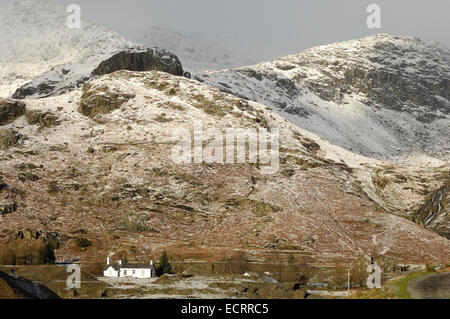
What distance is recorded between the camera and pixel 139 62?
492ft

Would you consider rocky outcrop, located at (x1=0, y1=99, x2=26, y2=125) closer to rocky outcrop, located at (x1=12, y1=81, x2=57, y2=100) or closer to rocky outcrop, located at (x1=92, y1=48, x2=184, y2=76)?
rocky outcrop, located at (x1=12, y1=81, x2=57, y2=100)

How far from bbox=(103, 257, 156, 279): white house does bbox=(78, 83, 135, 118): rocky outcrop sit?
57.7 metres

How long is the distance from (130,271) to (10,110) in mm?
61392

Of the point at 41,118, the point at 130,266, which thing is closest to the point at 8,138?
the point at 41,118

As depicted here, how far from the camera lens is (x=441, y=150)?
198 m

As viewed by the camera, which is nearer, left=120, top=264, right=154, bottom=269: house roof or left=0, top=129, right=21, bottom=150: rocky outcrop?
left=120, top=264, right=154, bottom=269: house roof

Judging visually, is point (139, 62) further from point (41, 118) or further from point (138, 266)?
point (138, 266)

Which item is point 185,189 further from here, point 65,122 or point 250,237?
point 65,122

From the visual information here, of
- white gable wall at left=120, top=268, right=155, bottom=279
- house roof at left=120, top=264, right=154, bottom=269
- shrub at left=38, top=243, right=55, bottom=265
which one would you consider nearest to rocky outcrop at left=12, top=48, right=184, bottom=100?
shrub at left=38, top=243, right=55, bottom=265

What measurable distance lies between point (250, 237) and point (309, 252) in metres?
8.50

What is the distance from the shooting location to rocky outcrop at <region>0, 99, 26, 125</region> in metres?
111

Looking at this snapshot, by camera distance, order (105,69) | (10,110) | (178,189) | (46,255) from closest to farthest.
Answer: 1. (46,255)
2. (178,189)
3. (10,110)
4. (105,69)

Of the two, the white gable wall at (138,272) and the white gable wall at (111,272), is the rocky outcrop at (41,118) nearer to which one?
the white gable wall at (111,272)

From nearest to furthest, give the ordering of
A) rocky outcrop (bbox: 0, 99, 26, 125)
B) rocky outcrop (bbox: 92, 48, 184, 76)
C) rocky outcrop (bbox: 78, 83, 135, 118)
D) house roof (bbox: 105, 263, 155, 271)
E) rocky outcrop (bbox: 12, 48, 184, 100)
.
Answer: house roof (bbox: 105, 263, 155, 271), rocky outcrop (bbox: 0, 99, 26, 125), rocky outcrop (bbox: 78, 83, 135, 118), rocky outcrop (bbox: 12, 48, 184, 100), rocky outcrop (bbox: 92, 48, 184, 76)
